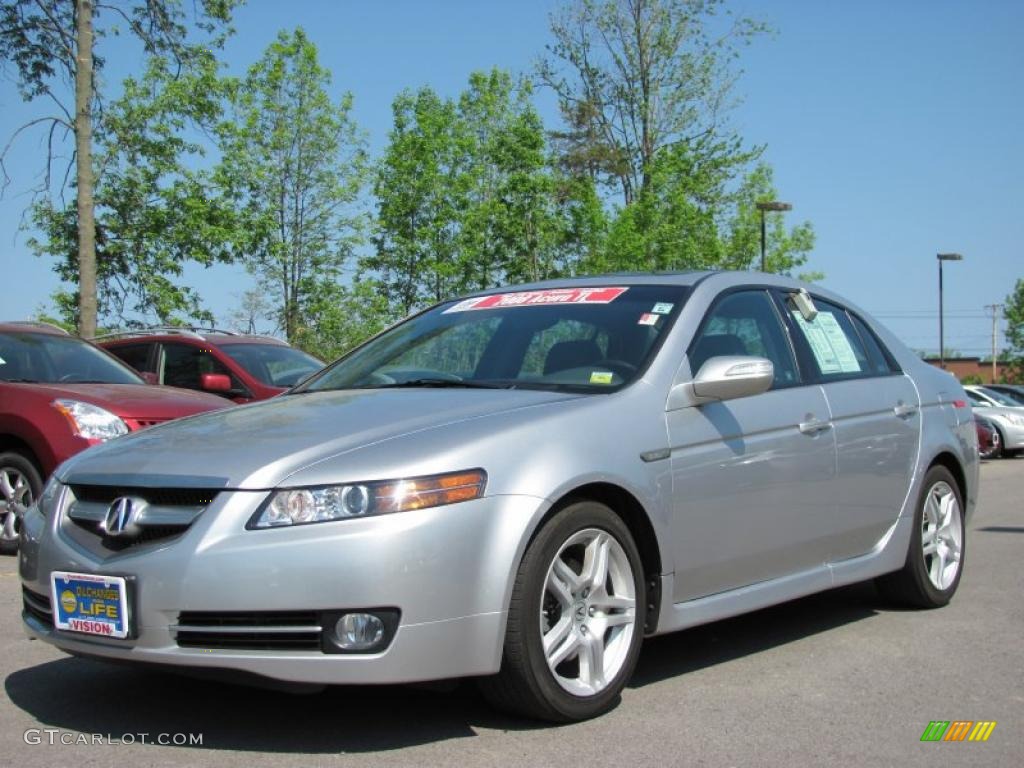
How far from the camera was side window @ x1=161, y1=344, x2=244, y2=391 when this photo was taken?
Answer: 11625 millimetres

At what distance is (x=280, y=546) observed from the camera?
11.5 feet

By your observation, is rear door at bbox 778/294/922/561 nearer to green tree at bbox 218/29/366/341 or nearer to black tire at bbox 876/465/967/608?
black tire at bbox 876/465/967/608

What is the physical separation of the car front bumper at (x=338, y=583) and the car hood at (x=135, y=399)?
432cm

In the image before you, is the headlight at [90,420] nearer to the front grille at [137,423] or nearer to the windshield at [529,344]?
the front grille at [137,423]

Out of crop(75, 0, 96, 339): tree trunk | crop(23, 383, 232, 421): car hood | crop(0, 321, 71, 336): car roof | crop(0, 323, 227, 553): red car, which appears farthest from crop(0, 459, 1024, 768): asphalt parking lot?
crop(75, 0, 96, 339): tree trunk

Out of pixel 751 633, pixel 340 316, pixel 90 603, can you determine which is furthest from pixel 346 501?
pixel 340 316

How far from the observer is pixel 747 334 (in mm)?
5203

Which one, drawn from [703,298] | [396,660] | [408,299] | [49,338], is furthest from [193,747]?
[408,299]

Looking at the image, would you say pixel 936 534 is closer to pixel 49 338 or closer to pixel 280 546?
pixel 280 546

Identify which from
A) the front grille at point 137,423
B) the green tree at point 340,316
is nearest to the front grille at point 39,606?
the front grille at point 137,423

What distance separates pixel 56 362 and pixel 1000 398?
69.4ft

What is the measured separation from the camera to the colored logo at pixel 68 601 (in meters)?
3.80

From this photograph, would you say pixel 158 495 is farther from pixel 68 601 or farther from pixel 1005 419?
pixel 1005 419

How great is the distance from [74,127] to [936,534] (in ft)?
51.6
